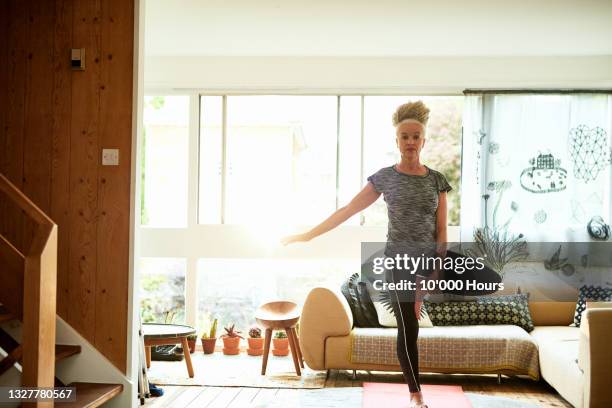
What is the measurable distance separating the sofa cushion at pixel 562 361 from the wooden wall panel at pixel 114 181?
2698 millimetres

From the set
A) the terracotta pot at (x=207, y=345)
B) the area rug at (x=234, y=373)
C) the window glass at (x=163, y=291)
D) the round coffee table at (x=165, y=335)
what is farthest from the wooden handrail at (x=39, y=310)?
the window glass at (x=163, y=291)

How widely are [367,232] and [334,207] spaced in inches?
16.5

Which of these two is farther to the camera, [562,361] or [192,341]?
[192,341]

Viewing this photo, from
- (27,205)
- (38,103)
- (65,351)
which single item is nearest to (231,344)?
(65,351)

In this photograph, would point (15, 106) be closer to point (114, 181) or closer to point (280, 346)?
point (114, 181)

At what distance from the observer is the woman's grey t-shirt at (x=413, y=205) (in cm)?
376

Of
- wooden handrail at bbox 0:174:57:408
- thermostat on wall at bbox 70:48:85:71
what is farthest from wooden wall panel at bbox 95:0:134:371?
wooden handrail at bbox 0:174:57:408

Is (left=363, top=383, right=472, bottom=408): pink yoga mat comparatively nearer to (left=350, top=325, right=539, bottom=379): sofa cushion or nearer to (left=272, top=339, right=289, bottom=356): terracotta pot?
(left=350, top=325, right=539, bottom=379): sofa cushion

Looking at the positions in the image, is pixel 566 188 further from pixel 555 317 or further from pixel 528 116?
pixel 555 317

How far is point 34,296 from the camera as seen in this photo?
3.01 m

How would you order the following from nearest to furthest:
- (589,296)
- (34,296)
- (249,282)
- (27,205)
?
(34,296) < (27,205) < (589,296) < (249,282)

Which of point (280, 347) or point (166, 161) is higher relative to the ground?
point (166, 161)

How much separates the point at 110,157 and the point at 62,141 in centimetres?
32

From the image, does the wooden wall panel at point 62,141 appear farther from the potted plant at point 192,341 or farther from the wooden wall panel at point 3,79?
the potted plant at point 192,341
